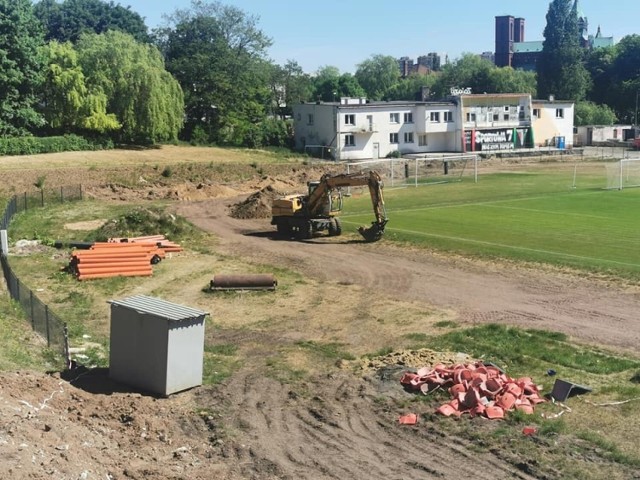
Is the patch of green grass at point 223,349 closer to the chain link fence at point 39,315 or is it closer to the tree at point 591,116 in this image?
the chain link fence at point 39,315

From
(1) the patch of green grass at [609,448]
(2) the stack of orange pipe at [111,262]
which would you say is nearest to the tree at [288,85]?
(2) the stack of orange pipe at [111,262]

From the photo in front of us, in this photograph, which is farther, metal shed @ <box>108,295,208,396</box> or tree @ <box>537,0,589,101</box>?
tree @ <box>537,0,589,101</box>

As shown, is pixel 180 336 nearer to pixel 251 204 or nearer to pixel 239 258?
pixel 239 258

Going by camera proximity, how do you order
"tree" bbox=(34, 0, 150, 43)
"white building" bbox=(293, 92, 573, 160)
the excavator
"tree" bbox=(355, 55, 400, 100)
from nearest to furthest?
the excavator < "white building" bbox=(293, 92, 573, 160) < "tree" bbox=(34, 0, 150, 43) < "tree" bbox=(355, 55, 400, 100)

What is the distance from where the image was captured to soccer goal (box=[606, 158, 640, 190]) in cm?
6200

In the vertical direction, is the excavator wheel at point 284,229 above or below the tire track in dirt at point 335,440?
above

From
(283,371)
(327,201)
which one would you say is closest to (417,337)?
(283,371)

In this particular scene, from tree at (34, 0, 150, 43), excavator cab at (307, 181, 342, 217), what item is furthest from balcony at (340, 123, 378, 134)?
excavator cab at (307, 181, 342, 217)

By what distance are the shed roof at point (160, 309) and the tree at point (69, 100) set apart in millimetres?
58568

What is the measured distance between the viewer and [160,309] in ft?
59.6

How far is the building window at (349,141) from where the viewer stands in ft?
299

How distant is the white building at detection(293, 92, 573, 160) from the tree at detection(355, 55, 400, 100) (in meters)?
69.6

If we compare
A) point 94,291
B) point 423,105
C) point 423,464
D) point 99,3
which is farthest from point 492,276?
point 99,3

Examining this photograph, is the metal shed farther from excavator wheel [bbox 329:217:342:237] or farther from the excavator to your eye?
excavator wheel [bbox 329:217:342:237]
